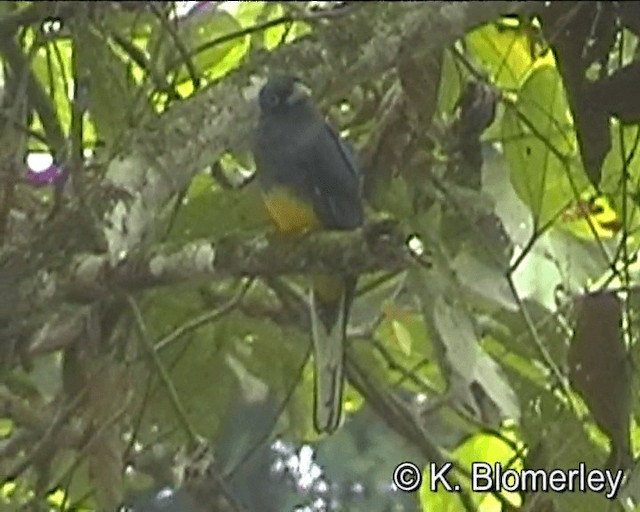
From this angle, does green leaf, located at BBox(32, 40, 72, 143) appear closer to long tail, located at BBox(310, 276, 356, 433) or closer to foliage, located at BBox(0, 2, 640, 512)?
foliage, located at BBox(0, 2, 640, 512)

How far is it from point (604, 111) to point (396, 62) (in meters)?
0.16

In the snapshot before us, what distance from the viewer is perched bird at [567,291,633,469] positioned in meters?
1.17

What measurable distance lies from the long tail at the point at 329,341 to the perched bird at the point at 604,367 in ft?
0.67

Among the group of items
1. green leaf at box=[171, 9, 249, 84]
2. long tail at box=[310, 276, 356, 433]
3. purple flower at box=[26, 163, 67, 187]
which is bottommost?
long tail at box=[310, 276, 356, 433]

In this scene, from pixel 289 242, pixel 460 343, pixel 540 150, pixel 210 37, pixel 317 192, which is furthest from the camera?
pixel 210 37

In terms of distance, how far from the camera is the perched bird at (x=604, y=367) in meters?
1.17

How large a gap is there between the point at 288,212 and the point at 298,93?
0.22 m

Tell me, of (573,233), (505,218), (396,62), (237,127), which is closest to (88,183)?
(237,127)

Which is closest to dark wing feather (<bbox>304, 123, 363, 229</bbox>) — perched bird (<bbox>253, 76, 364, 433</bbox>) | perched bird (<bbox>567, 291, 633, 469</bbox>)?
perched bird (<bbox>253, 76, 364, 433</bbox>)

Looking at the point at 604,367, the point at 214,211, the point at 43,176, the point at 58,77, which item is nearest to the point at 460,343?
the point at 604,367

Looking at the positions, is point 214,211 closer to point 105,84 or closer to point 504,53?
point 105,84

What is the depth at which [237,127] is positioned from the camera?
118 cm

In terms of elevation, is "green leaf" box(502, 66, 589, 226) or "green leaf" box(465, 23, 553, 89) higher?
"green leaf" box(465, 23, 553, 89)

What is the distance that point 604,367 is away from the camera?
46.2 inches
